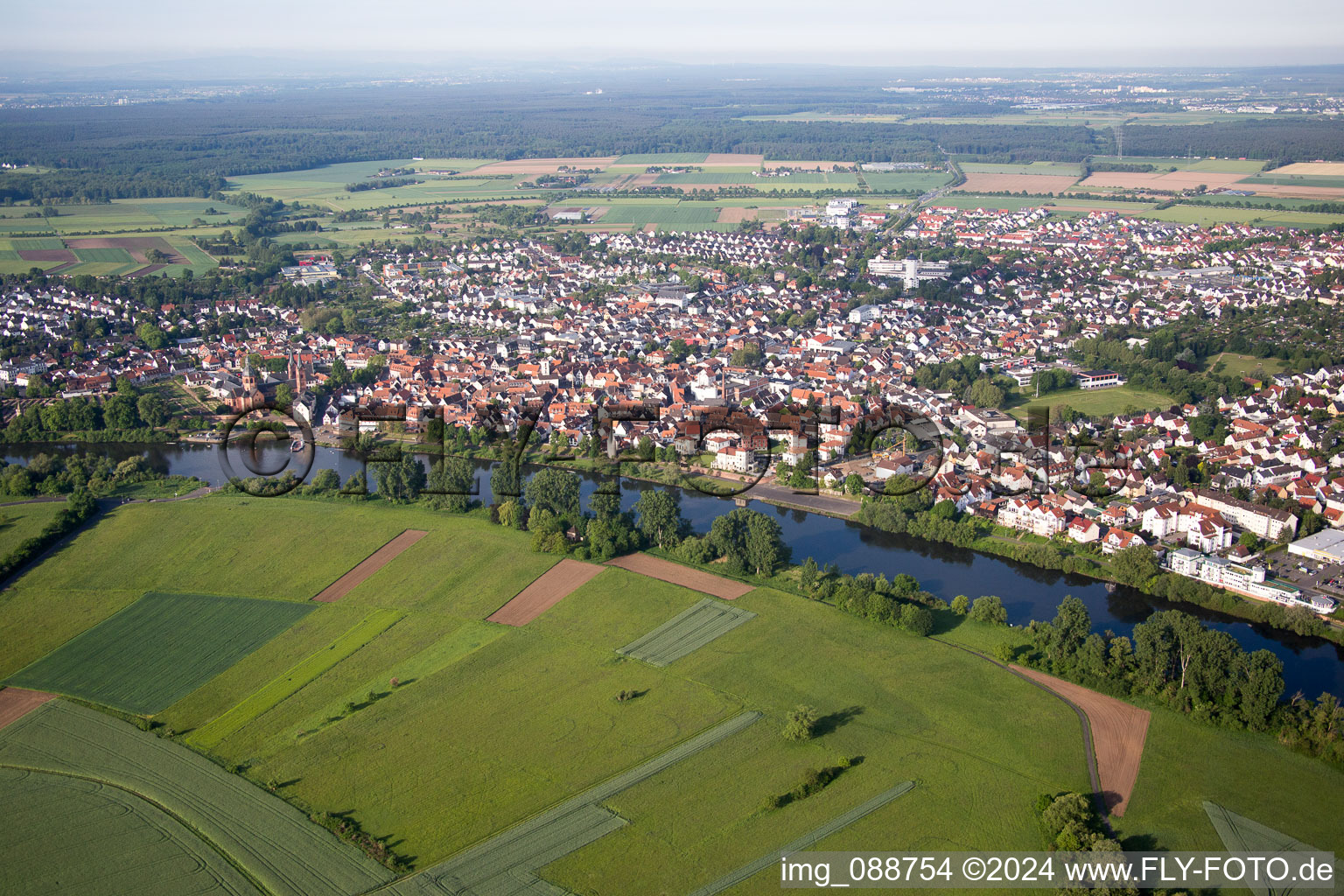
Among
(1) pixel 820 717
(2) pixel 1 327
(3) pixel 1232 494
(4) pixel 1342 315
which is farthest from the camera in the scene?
(2) pixel 1 327

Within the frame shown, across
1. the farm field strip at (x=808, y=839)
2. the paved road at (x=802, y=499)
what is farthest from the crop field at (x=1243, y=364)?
the farm field strip at (x=808, y=839)

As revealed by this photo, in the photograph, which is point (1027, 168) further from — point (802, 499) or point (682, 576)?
point (682, 576)

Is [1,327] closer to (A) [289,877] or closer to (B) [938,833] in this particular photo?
(A) [289,877]

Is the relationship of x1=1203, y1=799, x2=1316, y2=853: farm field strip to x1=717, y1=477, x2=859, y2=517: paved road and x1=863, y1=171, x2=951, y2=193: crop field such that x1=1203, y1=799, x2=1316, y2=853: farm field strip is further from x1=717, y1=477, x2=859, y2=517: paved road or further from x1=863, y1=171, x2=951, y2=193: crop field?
x1=863, y1=171, x2=951, y2=193: crop field

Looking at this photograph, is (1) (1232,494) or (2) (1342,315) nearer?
(1) (1232,494)

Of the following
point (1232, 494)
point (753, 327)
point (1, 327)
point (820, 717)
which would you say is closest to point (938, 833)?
point (820, 717)

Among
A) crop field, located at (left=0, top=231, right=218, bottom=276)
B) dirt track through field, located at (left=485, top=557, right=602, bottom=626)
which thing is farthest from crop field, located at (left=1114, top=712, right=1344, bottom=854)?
crop field, located at (left=0, top=231, right=218, bottom=276)

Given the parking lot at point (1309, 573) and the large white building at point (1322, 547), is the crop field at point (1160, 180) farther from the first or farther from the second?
the parking lot at point (1309, 573)

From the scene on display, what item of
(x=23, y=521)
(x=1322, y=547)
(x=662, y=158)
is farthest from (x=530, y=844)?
(x=662, y=158)
